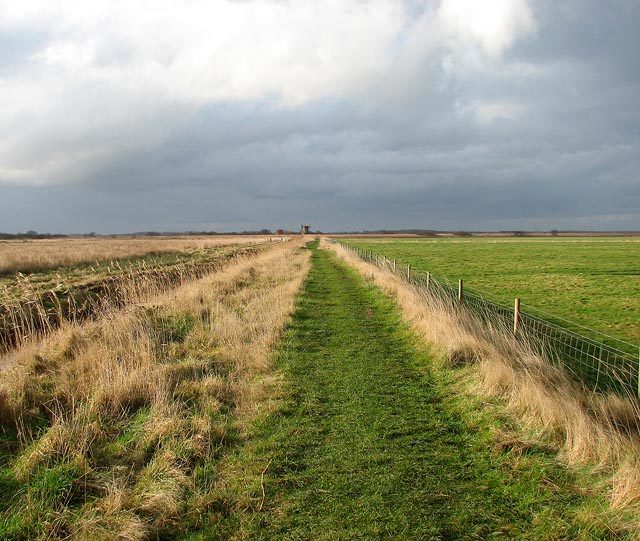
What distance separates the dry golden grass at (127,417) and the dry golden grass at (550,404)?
3.56m

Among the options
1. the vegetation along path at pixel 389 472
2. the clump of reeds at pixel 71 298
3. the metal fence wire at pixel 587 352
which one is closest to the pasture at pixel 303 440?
the vegetation along path at pixel 389 472

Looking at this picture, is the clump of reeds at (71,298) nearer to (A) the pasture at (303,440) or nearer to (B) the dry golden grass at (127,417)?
(A) the pasture at (303,440)

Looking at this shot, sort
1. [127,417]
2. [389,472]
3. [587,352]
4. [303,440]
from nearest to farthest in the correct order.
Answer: [389,472] → [303,440] → [127,417] → [587,352]

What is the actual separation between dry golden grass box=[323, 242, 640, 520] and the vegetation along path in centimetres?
36

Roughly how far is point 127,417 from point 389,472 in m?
3.47

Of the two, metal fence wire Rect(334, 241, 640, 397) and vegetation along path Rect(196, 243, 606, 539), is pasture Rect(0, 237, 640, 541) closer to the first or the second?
vegetation along path Rect(196, 243, 606, 539)

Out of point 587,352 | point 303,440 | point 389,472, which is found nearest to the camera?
point 389,472

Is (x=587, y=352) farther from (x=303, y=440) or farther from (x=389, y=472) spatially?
(x=303, y=440)

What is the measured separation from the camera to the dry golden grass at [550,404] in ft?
14.3

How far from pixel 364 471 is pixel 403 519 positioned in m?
0.81

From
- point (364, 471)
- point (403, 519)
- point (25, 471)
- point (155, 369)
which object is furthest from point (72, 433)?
point (403, 519)

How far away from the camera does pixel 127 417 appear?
575cm

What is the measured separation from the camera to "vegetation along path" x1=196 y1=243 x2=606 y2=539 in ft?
12.3

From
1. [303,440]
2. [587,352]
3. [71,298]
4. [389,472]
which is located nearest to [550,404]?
[389,472]
